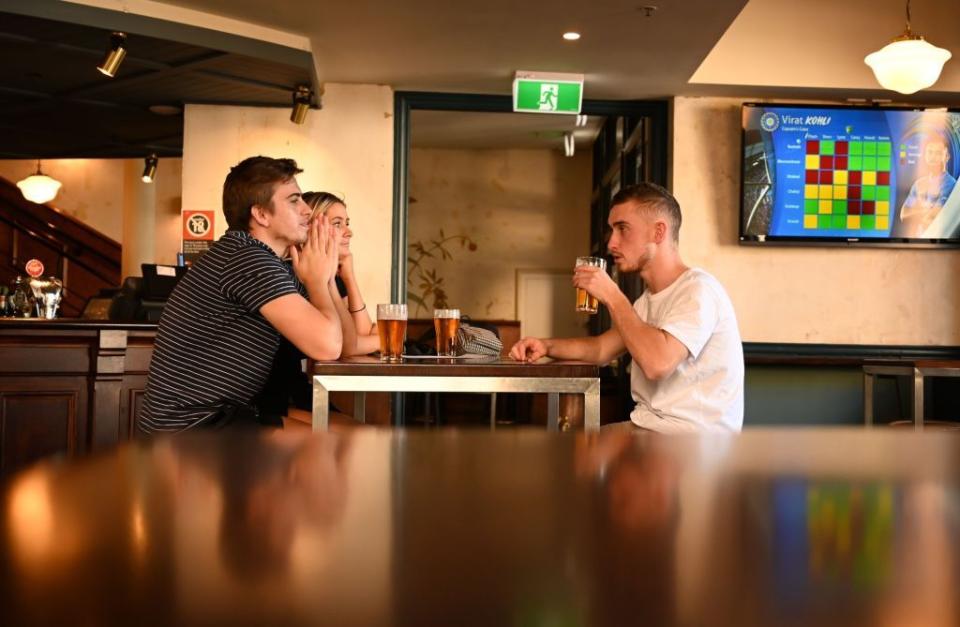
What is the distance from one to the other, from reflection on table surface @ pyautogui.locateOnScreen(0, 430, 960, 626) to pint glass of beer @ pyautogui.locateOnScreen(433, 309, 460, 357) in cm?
241

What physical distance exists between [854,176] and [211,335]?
184 inches

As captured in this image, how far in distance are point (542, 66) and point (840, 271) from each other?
7.68 ft

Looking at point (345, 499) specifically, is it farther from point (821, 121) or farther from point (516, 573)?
point (821, 121)

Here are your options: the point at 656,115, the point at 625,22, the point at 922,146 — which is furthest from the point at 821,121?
the point at 625,22

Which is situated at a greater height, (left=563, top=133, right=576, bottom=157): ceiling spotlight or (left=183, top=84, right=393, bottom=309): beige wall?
(left=563, top=133, right=576, bottom=157): ceiling spotlight

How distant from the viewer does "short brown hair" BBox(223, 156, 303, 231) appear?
282 centimetres

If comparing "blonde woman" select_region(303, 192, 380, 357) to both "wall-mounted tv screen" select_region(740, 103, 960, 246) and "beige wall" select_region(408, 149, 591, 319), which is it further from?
"beige wall" select_region(408, 149, 591, 319)

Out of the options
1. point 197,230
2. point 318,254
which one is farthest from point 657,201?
point 197,230

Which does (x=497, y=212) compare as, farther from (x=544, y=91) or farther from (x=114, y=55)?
(x=114, y=55)

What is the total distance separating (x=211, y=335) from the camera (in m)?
2.50

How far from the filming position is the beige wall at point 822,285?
20.1ft

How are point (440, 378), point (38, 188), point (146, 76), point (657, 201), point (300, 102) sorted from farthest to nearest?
1. point (38, 188)
2. point (300, 102)
3. point (146, 76)
4. point (657, 201)
5. point (440, 378)

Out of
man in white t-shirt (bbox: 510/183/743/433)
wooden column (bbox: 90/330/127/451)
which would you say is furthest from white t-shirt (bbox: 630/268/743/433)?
wooden column (bbox: 90/330/127/451)

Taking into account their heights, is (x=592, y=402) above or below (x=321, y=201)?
below
